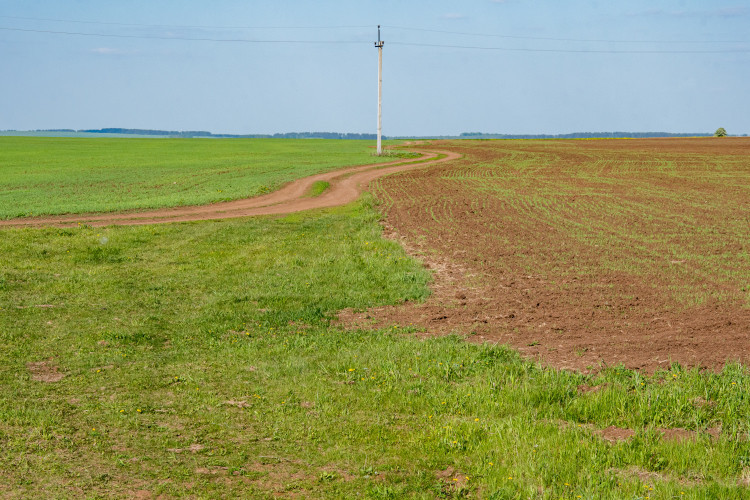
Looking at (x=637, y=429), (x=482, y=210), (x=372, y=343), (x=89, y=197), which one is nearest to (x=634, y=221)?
(x=482, y=210)

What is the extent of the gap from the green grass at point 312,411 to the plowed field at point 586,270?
1.04m

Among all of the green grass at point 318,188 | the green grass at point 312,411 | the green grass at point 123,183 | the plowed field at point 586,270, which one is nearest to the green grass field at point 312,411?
the green grass at point 312,411

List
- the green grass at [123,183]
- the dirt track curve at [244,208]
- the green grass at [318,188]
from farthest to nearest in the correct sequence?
the green grass at [318,188] → the green grass at [123,183] → the dirt track curve at [244,208]

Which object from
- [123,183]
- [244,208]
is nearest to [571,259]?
[244,208]

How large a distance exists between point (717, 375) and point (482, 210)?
67.4 feet

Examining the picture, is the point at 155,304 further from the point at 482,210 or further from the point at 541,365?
the point at 482,210

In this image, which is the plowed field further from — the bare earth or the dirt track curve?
the dirt track curve

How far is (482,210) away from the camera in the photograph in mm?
29719

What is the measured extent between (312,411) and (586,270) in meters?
10.6

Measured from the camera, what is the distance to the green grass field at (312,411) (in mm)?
7012

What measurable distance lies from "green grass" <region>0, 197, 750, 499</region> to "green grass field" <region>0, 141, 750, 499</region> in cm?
3

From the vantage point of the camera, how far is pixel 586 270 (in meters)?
17.3

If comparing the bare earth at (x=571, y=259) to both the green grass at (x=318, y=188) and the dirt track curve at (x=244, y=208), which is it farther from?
the green grass at (x=318, y=188)

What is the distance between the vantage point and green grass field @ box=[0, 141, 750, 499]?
7012 mm
